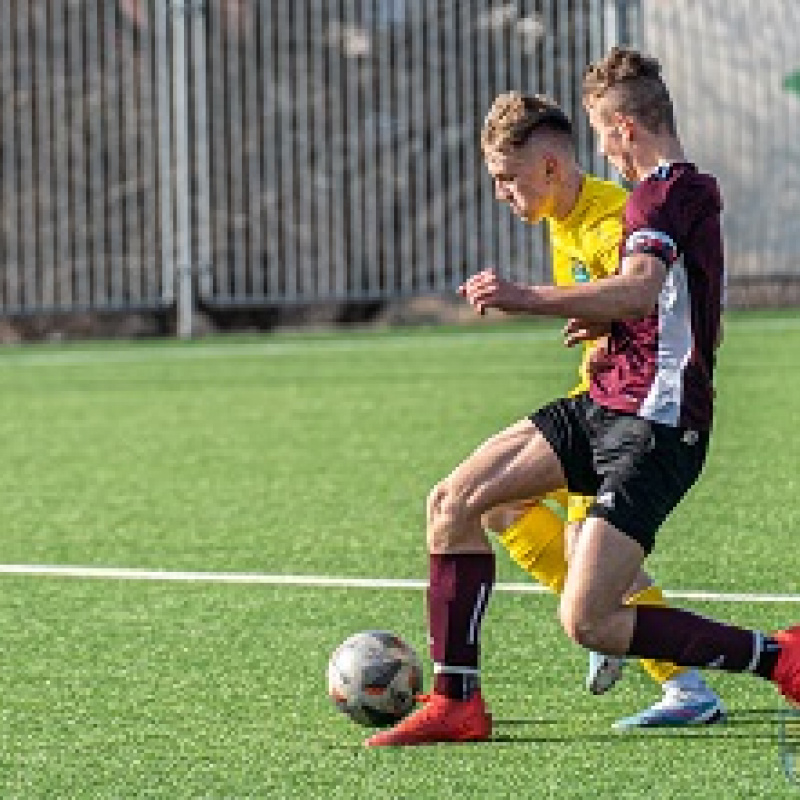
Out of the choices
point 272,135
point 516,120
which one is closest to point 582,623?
point 516,120

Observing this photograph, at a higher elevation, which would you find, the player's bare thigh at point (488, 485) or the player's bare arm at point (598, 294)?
the player's bare arm at point (598, 294)

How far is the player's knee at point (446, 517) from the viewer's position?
645 centimetres

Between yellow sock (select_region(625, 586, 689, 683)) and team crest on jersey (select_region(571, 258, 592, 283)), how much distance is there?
0.79 m

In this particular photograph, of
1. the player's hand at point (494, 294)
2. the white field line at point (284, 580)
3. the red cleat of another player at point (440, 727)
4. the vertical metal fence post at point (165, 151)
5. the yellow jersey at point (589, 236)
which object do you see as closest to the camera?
the player's hand at point (494, 294)

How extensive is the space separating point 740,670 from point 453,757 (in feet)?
2.26

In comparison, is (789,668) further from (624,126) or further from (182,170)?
(182,170)

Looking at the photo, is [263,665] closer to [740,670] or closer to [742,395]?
[740,670]

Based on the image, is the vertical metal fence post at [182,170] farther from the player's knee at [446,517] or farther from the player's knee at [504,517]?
the player's knee at [446,517]

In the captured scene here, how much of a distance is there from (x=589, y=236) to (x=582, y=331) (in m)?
0.45

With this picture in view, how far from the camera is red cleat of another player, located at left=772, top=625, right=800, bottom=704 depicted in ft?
20.2

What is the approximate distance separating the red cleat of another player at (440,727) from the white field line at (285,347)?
1145 centimetres

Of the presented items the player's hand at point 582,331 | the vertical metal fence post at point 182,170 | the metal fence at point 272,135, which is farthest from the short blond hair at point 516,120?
the vertical metal fence post at point 182,170

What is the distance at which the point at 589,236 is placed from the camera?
6602 mm

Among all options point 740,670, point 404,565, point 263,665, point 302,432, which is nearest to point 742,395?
point 302,432
